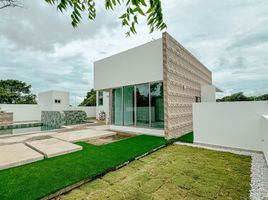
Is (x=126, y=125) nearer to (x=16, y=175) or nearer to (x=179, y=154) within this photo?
(x=179, y=154)

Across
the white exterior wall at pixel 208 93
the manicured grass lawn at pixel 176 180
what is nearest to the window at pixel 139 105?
the manicured grass lawn at pixel 176 180

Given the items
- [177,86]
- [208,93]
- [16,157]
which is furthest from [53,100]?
[208,93]

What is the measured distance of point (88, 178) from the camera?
3.90 m

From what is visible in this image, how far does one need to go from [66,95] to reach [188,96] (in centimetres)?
1947

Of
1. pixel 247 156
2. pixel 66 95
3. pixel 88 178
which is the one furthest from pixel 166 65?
pixel 66 95

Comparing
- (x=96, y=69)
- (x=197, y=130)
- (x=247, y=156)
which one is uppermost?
(x=96, y=69)

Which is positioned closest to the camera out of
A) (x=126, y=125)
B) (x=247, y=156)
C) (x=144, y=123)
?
(x=247, y=156)

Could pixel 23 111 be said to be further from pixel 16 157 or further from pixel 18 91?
pixel 16 157

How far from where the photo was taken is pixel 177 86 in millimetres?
9195

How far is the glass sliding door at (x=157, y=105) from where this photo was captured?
28.2ft

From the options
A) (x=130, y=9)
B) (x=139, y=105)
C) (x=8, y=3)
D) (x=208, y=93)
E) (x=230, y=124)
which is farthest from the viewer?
(x=208, y=93)

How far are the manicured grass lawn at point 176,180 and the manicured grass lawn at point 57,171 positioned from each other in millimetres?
388

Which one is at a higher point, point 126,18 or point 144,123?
point 126,18

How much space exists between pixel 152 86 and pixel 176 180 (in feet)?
19.5
